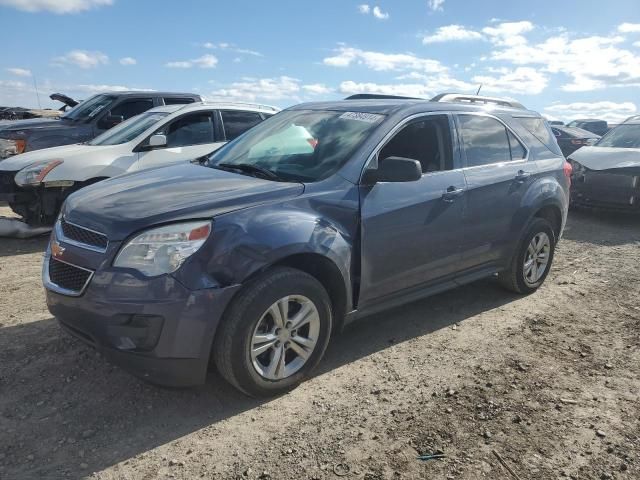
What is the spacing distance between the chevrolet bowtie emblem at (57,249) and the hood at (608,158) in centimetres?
834

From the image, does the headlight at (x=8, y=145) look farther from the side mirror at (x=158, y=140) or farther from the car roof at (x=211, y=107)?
the side mirror at (x=158, y=140)

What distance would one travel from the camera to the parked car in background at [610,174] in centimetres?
841

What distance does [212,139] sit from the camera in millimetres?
7629

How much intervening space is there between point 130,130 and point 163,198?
473cm

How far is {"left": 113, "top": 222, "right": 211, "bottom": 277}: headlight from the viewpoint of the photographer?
111 inches

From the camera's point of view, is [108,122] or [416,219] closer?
[416,219]

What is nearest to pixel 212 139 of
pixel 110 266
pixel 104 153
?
pixel 104 153

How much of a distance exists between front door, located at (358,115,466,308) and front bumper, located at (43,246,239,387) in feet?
3.73

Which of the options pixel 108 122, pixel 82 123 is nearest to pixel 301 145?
pixel 108 122

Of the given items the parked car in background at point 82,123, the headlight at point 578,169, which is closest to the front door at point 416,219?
the headlight at point 578,169

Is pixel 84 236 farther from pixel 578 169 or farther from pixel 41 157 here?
pixel 578 169

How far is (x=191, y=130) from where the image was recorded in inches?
294

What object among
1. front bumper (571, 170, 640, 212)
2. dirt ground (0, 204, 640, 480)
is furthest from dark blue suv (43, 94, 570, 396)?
front bumper (571, 170, 640, 212)

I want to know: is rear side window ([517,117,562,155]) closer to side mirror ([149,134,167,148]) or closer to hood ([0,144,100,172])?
side mirror ([149,134,167,148])
